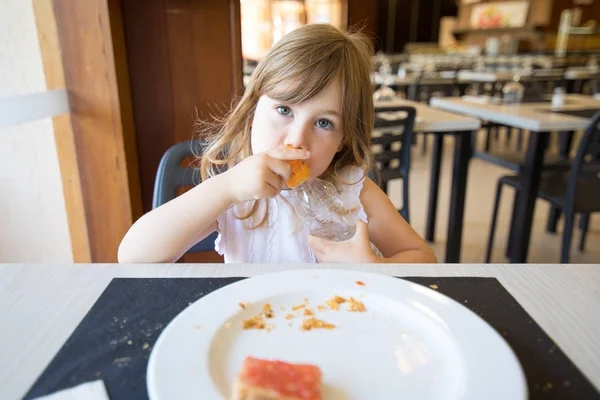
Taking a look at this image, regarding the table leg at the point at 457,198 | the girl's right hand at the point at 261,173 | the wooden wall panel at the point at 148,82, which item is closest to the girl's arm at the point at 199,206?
the girl's right hand at the point at 261,173

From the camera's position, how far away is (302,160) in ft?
3.06

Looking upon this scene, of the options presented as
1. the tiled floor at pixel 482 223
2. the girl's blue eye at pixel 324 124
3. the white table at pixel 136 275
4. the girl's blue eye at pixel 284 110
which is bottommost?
the tiled floor at pixel 482 223

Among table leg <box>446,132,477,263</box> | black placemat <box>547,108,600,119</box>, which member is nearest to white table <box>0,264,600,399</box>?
table leg <box>446,132,477,263</box>

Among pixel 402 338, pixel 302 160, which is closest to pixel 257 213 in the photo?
pixel 302 160

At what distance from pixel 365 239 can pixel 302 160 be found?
0.22m

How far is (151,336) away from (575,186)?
2.17 m

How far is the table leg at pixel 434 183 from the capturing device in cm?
272

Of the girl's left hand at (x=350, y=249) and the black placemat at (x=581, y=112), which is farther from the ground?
the black placemat at (x=581, y=112)

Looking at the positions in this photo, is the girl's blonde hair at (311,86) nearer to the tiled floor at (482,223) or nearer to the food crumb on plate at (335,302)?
the food crumb on plate at (335,302)

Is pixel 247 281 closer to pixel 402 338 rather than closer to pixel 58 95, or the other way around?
pixel 402 338

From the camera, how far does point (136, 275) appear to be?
71cm

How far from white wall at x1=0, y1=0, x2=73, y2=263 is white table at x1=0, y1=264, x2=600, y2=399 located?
3.69 feet

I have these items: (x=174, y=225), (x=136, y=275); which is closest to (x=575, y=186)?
(x=174, y=225)

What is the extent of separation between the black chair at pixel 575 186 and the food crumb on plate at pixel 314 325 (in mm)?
1967
